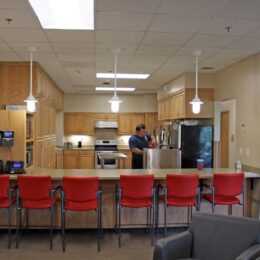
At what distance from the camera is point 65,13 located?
12.0 ft

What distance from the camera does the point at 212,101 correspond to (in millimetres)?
6848

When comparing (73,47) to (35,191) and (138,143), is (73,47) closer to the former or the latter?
(35,191)

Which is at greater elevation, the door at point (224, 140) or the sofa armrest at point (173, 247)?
the door at point (224, 140)

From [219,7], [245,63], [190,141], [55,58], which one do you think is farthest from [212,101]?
[219,7]

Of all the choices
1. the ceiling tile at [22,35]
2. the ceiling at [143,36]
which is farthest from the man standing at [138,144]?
the ceiling tile at [22,35]

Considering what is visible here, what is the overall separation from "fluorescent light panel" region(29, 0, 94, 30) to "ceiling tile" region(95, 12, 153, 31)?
101 millimetres

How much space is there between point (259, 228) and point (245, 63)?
3299 mm

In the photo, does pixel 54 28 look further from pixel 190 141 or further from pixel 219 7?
pixel 190 141

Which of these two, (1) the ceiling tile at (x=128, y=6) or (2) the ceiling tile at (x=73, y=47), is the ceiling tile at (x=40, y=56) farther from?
(1) the ceiling tile at (x=128, y=6)

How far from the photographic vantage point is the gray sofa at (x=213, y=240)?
9.49ft

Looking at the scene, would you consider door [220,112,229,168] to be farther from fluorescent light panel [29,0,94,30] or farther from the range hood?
the range hood

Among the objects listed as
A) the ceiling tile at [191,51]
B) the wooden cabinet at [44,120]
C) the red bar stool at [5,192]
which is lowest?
the red bar stool at [5,192]

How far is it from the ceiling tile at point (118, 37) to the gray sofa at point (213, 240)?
2.24 meters

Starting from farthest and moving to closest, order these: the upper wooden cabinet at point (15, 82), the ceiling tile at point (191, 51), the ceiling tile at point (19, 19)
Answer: the upper wooden cabinet at point (15, 82), the ceiling tile at point (191, 51), the ceiling tile at point (19, 19)
